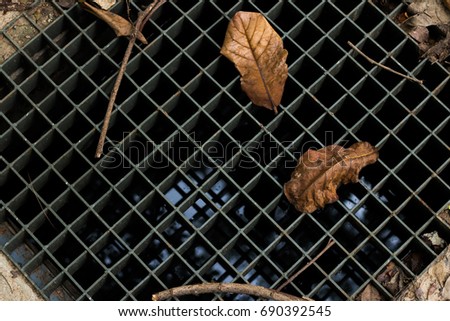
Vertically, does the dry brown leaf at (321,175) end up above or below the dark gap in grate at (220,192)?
below

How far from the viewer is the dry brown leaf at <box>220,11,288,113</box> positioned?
2838 millimetres

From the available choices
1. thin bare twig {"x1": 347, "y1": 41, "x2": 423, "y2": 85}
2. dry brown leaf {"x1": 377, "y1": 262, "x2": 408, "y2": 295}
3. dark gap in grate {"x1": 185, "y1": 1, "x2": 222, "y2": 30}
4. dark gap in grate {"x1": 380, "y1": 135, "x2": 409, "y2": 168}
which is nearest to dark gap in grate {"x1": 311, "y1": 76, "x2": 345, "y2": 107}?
thin bare twig {"x1": 347, "y1": 41, "x2": 423, "y2": 85}

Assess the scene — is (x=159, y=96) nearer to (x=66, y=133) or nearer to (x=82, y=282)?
(x=66, y=133)

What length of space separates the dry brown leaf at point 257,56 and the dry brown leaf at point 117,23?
384mm

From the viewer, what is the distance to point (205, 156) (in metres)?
2.87

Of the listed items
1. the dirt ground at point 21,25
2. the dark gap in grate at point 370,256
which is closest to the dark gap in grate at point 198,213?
the dark gap in grate at point 370,256

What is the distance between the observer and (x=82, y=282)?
111 inches

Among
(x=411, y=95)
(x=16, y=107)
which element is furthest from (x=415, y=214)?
(x=16, y=107)

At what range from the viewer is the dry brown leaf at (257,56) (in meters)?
2.84

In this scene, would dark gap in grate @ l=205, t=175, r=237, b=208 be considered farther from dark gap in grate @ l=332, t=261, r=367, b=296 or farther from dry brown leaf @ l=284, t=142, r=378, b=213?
dark gap in grate @ l=332, t=261, r=367, b=296

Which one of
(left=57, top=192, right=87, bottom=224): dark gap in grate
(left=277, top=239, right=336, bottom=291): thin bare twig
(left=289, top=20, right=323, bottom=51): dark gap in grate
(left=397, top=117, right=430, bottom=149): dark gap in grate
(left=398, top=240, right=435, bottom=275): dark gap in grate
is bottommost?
(left=398, top=240, right=435, bottom=275): dark gap in grate

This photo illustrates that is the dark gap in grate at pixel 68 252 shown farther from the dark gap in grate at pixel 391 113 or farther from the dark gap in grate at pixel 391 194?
the dark gap in grate at pixel 391 113

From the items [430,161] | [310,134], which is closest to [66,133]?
[310,134]

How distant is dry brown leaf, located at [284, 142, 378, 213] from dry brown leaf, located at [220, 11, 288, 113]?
275 millimetres
